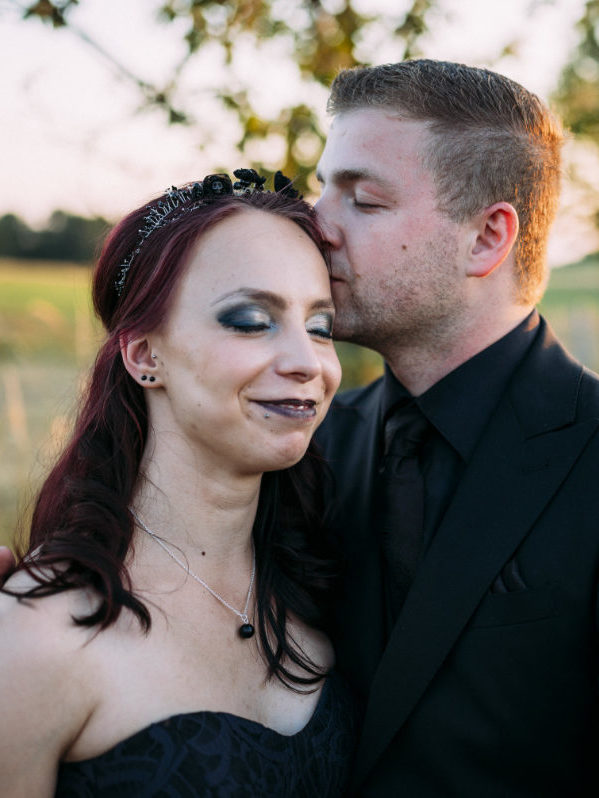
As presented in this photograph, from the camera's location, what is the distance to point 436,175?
3068 millimetres

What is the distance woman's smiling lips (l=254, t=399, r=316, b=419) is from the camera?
2.29m

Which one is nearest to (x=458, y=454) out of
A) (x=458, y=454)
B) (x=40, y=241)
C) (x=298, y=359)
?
(x=458, y=454)

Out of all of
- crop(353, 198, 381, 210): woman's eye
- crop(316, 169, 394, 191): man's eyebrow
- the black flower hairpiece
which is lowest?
the black flower hairpiece

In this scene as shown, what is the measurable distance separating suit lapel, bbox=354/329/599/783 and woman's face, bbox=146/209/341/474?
63 centimetres

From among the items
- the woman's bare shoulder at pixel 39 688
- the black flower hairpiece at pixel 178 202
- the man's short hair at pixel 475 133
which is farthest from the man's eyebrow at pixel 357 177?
the woman's bare shoulder at pixel 39 688

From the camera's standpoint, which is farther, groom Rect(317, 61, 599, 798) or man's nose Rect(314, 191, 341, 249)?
man's nose Rect(314, 191, 341, 249)

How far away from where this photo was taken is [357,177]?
3.07m

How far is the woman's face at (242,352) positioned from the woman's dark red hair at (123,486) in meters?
0.07

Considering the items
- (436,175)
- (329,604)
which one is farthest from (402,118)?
(329,604)

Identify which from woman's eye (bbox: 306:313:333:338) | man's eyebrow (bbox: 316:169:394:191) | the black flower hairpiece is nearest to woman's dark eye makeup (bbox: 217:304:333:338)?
woman's eye (bbox: 306:313:333:338)

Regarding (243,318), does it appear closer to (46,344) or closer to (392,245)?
(392,245)

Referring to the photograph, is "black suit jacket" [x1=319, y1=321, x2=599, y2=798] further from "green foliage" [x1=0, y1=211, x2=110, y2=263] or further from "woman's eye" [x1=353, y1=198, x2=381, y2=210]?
"green foliage" [x1=0, y1=211, x2=110, y2=263]

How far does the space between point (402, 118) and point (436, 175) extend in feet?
0.91

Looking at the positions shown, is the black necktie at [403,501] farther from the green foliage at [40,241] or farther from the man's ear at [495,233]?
the green foliage at [40,241]
